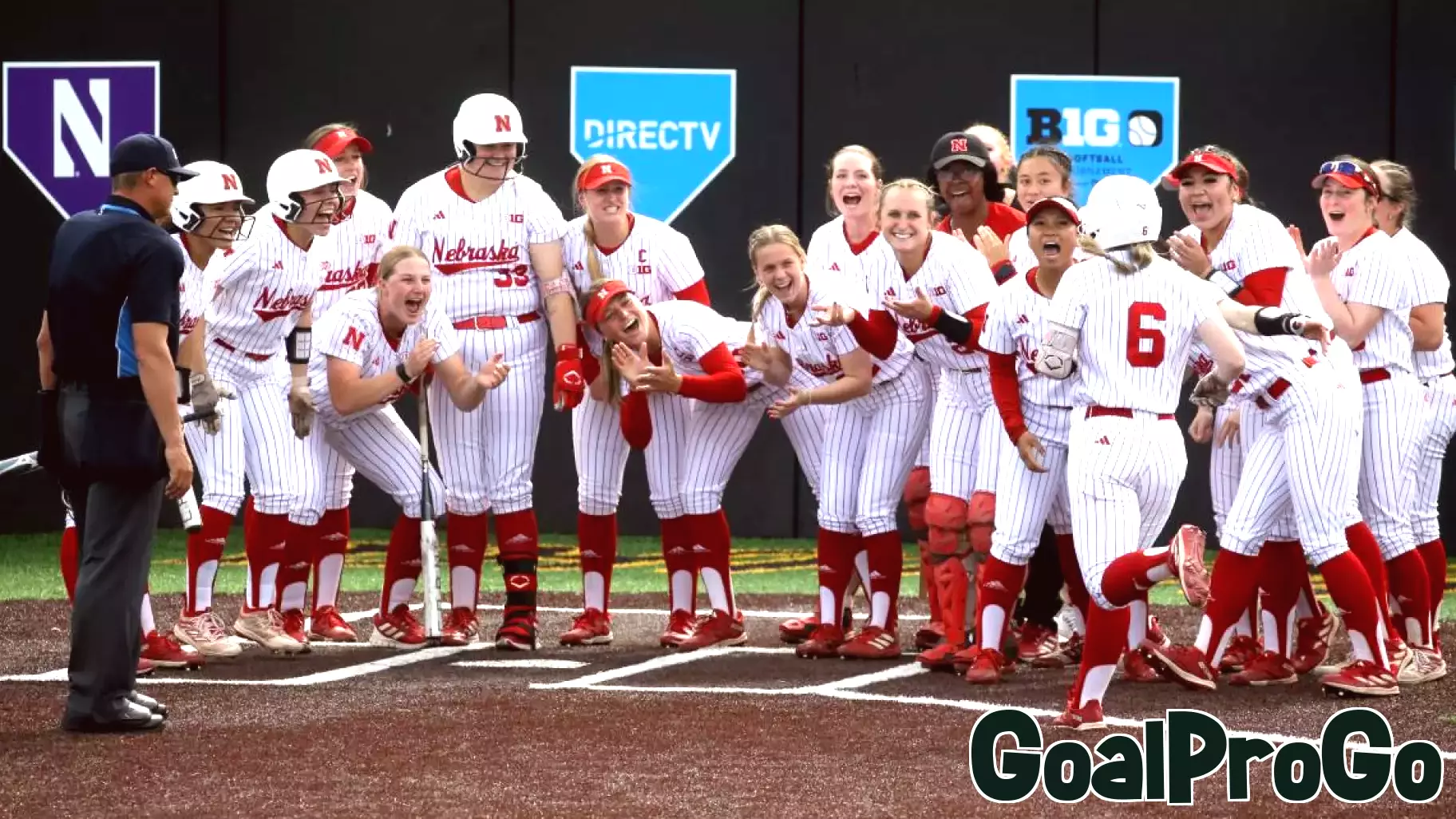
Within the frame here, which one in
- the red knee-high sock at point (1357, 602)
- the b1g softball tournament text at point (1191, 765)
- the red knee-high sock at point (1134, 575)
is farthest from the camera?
the red knee-high sock at point (1357, 602)

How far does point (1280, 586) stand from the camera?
25.1ft

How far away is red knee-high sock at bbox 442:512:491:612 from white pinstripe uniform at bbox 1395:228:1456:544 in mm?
3639

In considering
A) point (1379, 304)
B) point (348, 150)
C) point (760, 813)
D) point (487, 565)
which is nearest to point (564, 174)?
point (487, 565)

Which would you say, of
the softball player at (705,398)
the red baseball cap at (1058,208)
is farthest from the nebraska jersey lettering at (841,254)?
the red baseball cap at (1058,208)

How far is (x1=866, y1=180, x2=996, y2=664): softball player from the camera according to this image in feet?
25.6

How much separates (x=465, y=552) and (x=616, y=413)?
83 cm

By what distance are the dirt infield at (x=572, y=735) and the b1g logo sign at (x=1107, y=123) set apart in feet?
15.7

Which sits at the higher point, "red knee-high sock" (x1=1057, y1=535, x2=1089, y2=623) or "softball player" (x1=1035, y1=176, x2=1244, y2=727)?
"softball player" (x1=1035, y1=176, x2=1244, y2=727)

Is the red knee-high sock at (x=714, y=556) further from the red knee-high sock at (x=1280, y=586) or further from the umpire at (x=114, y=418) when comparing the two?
the umpire at (x=114, y=418)

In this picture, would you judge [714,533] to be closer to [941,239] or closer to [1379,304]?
[941,239]

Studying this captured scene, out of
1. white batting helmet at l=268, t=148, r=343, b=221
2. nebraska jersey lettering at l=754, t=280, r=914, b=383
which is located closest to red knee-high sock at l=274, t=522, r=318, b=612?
white batting helmet at l=268, t=148, r=343, b=221

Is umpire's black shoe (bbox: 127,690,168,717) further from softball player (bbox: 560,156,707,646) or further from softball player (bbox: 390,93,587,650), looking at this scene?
softball player (bbox: 560,156,707,646)

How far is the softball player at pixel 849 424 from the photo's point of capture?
316 inches

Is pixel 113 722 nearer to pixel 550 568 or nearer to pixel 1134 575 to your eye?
pixel 1134 575
